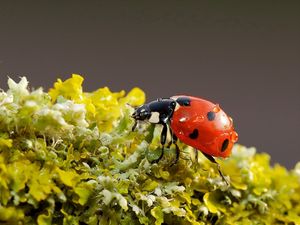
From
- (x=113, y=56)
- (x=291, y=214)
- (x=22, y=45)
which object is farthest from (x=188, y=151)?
(x=113, y=56)

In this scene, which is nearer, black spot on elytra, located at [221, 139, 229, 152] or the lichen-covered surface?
the lichen-covered surface

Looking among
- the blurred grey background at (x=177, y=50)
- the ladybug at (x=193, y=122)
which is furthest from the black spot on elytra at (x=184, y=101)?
the blurred grey background at (x=177, y=50)

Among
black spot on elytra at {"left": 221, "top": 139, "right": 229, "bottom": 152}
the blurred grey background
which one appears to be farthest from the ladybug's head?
the blurred grey background

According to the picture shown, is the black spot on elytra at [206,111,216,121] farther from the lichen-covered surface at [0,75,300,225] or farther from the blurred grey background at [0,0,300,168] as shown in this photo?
the blurred grey background at [0,0,300,168]

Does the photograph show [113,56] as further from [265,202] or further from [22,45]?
[265,202]

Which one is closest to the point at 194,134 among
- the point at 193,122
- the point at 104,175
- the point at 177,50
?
the point at 193,122

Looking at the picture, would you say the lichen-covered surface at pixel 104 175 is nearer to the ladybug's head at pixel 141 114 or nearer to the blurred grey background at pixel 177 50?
the ladybug's head at pixel 141 114

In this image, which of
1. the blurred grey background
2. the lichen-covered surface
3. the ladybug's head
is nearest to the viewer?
the lichen-covered surface

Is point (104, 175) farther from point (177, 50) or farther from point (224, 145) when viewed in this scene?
point (177, 50)
